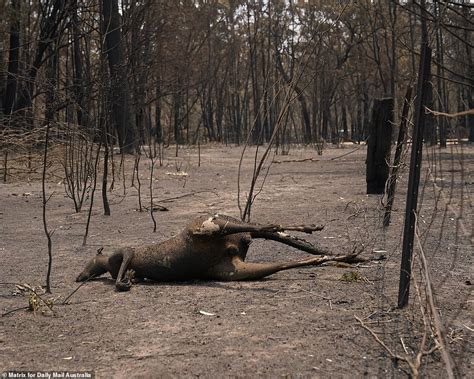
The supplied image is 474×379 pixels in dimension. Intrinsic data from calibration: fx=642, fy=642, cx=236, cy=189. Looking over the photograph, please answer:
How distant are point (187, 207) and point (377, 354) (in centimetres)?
560

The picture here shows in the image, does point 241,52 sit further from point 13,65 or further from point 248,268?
point 248,268

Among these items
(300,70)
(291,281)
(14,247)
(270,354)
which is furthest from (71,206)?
(270,354)

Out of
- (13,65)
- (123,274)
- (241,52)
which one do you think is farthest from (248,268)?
(241,52)

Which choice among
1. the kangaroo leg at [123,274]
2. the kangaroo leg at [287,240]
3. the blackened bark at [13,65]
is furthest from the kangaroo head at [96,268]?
the blackened bark at [13,65]

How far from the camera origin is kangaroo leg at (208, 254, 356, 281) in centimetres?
375

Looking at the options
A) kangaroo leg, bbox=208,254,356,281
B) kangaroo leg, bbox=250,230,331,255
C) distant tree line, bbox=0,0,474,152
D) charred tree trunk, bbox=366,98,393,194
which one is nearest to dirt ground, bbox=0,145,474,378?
kangaroo leg, bbox=208,254,356,281

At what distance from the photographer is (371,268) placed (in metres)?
3.97

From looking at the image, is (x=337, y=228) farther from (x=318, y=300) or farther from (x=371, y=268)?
(x=318, y=300)

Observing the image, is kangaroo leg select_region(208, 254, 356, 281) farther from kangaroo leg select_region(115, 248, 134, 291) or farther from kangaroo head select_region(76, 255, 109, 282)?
kangaroo head select_region(76, 255, 109, 282)

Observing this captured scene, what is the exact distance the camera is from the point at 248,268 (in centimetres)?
380

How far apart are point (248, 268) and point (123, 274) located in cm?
76

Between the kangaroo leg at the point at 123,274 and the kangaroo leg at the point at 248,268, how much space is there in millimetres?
500

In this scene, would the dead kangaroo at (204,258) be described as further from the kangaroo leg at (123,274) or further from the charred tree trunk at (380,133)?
the charred tree trunk at (380,133)

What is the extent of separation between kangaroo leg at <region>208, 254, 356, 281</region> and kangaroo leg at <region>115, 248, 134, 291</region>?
500 mm
